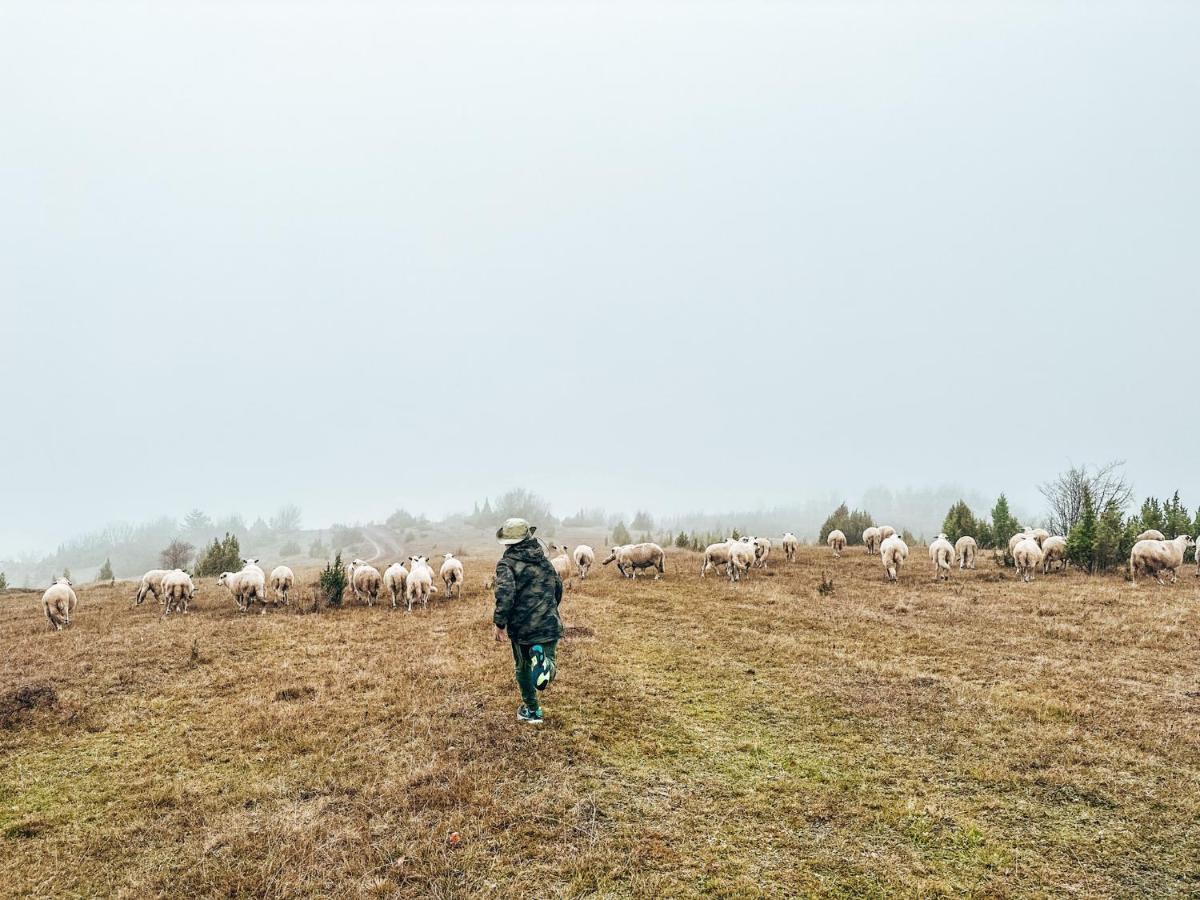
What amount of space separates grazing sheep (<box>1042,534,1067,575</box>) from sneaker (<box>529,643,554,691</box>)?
23258mm

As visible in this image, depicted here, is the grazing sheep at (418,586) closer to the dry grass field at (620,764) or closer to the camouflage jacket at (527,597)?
the dry grass field at (620,764)

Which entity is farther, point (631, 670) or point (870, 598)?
point (870, 598)

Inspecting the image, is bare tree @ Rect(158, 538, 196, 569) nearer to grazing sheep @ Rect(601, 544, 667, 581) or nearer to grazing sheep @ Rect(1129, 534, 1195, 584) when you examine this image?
grazing sheep @ Rect(601, 544, 667, 581)

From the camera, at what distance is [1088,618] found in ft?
50.2

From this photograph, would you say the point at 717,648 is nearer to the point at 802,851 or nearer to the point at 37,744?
the point at 802,851

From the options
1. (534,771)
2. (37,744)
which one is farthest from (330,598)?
(534,771)

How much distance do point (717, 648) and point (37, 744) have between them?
1310 cm

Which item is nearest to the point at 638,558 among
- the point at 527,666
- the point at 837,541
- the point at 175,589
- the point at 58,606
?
the point at 837,541

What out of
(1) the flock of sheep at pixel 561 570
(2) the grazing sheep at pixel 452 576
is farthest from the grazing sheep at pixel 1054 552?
(2) the grazing sheep at pixel 452 576

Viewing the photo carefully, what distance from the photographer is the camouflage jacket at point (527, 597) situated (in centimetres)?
892

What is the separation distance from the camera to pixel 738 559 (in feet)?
80.4

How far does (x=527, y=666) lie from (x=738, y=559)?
17.0 m

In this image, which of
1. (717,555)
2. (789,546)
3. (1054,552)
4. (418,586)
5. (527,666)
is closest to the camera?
(527,666)

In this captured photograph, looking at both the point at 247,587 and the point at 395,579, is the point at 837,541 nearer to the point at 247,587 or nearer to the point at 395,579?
the point at 395,579
